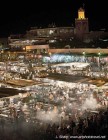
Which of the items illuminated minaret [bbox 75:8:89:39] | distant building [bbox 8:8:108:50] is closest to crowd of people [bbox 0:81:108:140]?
distant building [bbox 8:8:108:50]

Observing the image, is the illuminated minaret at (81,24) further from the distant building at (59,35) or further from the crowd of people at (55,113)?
the crowd of people at (55,113)

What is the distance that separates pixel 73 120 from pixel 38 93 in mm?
3926

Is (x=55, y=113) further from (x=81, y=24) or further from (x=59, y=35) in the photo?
(x=59, y=35)

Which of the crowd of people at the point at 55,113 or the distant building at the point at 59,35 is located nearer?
the crowd of people at the point at 55,113

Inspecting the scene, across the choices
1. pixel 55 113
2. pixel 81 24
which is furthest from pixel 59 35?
pixel 55 113

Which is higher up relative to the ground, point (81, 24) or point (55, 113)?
point (81, 24)

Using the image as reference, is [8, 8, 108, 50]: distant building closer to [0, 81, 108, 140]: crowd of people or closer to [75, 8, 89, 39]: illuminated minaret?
[75, 8, 89, 39]: illuminated minaret

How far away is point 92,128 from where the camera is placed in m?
13.3

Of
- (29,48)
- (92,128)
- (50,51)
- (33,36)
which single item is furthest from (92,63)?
(33,36)

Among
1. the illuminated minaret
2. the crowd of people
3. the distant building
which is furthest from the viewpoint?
the illuminated minaret

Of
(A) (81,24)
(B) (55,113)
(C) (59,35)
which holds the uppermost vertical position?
(A) (81,24)

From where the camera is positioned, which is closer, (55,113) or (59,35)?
(55,113)

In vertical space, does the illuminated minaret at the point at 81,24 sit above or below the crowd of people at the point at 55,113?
above

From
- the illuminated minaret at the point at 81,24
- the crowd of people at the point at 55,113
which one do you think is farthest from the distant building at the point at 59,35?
the crowd of people at the point at 55,113
